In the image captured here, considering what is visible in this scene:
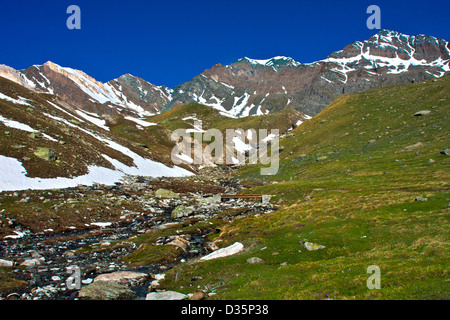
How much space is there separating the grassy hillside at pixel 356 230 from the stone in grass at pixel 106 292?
9.07ft

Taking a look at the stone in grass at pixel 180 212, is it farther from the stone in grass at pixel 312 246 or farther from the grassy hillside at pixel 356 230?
the stone in grass at pixel 312 246

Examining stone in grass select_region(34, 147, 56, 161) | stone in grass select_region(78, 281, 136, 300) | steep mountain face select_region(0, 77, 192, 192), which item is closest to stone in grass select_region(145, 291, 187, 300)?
stone in grass select_region(78, 281, 136, 300)

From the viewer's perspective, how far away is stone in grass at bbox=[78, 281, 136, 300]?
55.9ft

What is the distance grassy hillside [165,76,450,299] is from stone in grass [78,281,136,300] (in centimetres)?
276

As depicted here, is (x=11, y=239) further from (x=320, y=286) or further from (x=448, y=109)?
(x=448, y=109)

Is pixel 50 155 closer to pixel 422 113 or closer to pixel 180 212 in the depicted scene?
pixel 180 212

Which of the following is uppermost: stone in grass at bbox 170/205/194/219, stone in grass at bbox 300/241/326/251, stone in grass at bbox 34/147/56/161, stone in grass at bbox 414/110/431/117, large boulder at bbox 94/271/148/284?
stone in grass at bbox 414/110/431/117

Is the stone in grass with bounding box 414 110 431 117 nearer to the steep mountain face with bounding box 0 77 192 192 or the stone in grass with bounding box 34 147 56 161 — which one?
the steep mountain face with bounding box 0 77 192 192

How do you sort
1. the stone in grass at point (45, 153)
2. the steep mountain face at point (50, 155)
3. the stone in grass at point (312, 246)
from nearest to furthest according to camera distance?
the stone in grass at point (312, 246)
the steep mountain face at point (50, 155)
the stone in grass at point (45, 153)

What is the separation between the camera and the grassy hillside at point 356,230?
1445 centimetres

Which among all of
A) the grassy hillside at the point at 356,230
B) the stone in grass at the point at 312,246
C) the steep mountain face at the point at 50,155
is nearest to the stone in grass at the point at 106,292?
the grassy hillside at the point at 356,230

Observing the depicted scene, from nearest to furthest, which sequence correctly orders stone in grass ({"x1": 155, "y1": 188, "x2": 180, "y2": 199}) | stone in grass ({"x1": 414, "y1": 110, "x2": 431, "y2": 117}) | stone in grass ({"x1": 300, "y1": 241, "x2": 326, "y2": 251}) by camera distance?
stone in grass ({"x1": 300, "y1": 241, "x2": 326, "y2": 251}) < stone in grass ({"x1": 155, "y1": 188, "x2": 180, "y2": 199}) < stone in grass ({"x1": 414, "y1": 110, "x2": 431, "y2": 117})
